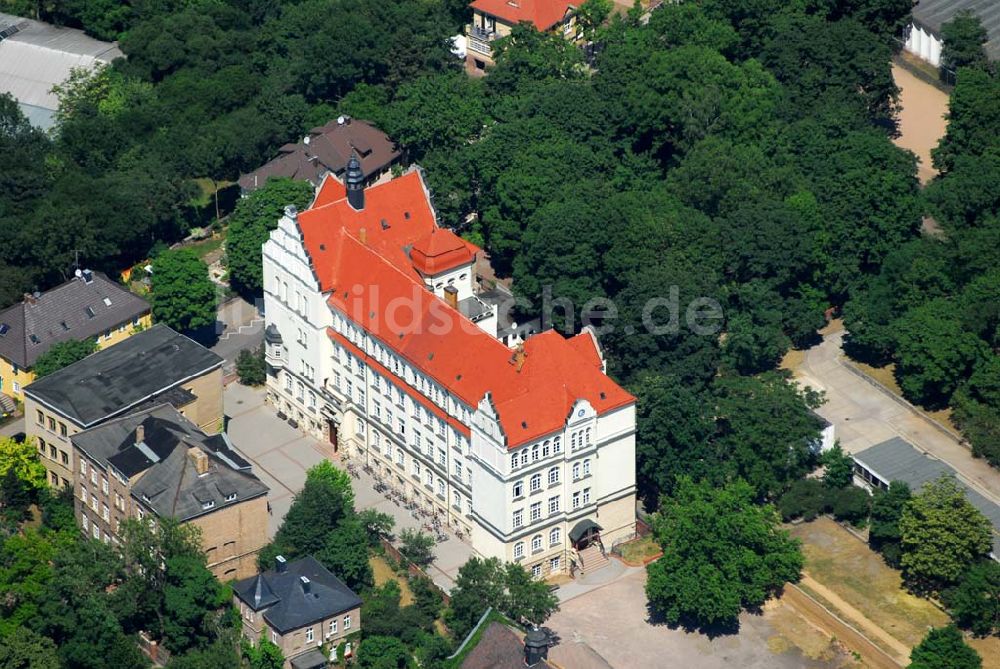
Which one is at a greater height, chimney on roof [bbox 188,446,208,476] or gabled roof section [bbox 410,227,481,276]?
gabled roof section [bbox 410,227,481,276]

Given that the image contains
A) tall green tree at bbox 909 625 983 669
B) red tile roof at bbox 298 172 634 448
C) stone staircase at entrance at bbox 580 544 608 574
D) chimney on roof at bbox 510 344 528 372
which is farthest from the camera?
stone staircase at entrance at bbox 580 544 608 574

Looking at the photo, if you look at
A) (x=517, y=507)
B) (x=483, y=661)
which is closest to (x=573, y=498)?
(x=517, y=507)

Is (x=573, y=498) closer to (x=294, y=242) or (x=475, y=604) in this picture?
(x=475, y=604)

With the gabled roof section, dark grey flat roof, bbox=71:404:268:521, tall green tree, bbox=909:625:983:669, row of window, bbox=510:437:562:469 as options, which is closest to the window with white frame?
row of window, bbox=510:437:562:469

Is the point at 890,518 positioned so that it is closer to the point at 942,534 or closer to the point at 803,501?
the point at 942,534

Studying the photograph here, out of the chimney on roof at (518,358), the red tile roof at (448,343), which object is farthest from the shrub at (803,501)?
the chimney on roof at (518,358)

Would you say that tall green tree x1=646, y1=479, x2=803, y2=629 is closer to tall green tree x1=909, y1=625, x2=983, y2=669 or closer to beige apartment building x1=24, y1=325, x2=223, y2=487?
tall green tree x1=909, y1=625, x2=983, y2=669
